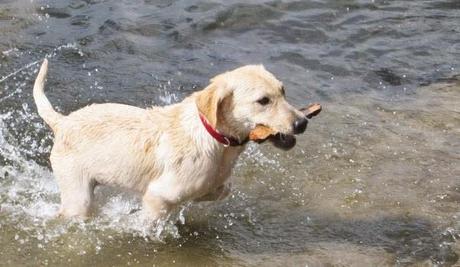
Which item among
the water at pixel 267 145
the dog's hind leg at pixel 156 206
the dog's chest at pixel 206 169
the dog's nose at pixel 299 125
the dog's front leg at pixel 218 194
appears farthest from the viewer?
the water at pixel 267 145

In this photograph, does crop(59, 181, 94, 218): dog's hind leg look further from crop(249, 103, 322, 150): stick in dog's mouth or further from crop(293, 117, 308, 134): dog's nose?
crop(293, 117, 308, 134): dog's nose

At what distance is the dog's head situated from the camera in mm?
4918

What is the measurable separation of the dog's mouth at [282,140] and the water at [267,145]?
1046 mm

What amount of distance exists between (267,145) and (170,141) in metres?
2.13

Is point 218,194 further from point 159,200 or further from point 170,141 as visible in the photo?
point 170,141

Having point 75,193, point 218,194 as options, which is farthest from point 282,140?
point 75,193

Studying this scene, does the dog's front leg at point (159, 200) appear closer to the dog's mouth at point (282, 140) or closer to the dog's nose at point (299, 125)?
the dog's mouth at point (282, 140)

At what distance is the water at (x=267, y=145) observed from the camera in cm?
569

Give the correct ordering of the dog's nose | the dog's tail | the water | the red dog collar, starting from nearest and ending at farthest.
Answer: the dog's nose → the red dog collar → the water → the dog's tail

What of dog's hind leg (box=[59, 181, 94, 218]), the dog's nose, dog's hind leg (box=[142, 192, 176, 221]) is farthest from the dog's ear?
dog's hind leg (box=[59, 181, 94, 218])

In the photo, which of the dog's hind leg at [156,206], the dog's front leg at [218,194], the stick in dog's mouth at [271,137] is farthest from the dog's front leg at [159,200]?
the stick in dog's mouth at [271,137]

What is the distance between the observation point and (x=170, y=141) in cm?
536

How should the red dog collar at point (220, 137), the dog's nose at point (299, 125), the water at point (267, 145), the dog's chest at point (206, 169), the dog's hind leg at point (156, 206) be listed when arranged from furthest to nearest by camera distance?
1. the water at point (267, 145)
2. the dog's hind leg at point (156, 206)
3. the dog's chest at point (206, 169)
4. the red dog collar at point (220, 137)
5. the dog's nose at point (299, 125)

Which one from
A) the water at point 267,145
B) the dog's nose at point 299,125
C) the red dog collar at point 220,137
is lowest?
the water at point 267,145
